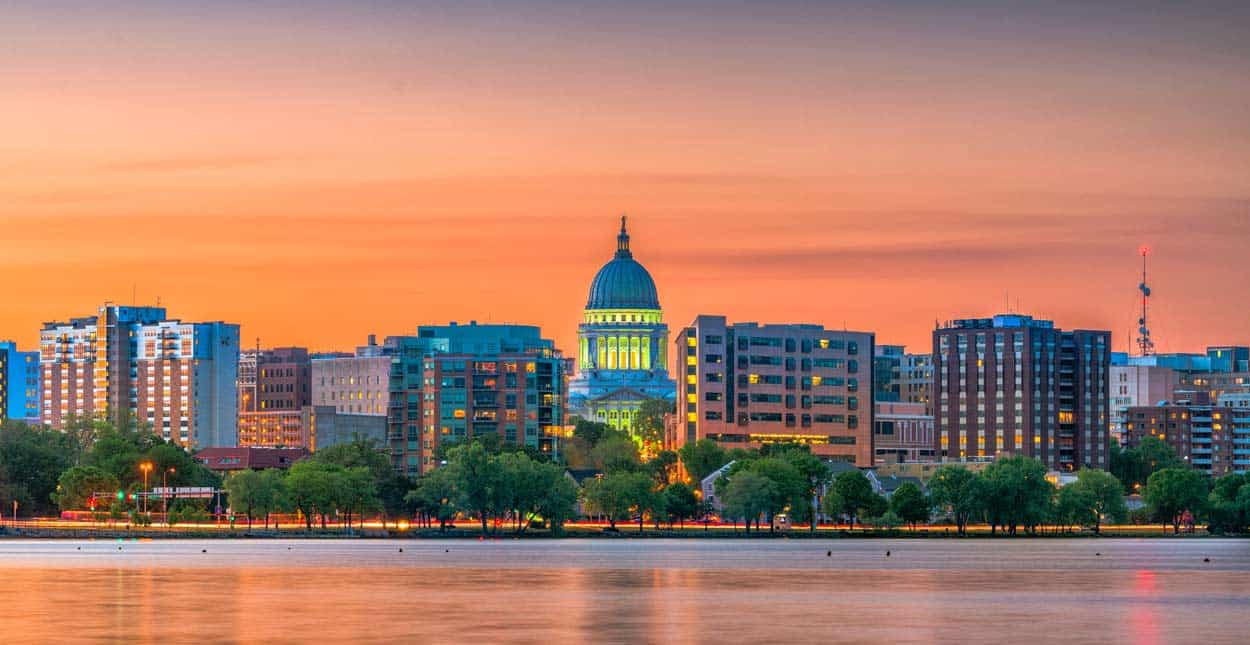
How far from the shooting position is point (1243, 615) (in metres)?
82.1

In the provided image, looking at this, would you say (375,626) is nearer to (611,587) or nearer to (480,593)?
(480,593)

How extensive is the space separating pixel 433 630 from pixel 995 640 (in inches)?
664

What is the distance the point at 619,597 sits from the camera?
92375mm

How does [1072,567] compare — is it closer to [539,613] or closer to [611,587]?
[611,587]

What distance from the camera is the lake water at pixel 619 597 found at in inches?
2886

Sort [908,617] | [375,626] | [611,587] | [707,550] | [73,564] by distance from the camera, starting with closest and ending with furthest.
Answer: [375,626] < [908,617] < [611,587] < [73,564] < [707,550]

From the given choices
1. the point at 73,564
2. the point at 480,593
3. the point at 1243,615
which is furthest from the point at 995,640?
the point at 73,564

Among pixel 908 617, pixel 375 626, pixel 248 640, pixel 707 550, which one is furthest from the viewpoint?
pixel 707 550

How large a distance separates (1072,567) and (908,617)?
47972 mm

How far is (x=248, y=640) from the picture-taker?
69812 millimetres

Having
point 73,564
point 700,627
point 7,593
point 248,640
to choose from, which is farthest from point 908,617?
point 73,564

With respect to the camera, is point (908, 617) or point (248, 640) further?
point (908, 617)

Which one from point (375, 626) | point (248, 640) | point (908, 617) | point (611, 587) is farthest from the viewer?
point (611, 587)

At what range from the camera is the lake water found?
7331 cm
